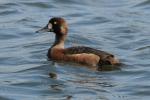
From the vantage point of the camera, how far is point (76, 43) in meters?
18.5

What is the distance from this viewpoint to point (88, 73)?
49.8 ft

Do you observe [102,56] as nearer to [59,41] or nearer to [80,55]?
[80,55]

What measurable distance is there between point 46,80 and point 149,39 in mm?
5036

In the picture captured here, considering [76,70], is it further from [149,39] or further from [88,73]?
[149,39]

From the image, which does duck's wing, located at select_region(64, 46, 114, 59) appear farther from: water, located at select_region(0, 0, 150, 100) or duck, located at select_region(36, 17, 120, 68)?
water, located at select_region(0, 0, 150, 100)

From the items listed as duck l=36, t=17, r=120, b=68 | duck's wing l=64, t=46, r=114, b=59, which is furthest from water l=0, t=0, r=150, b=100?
duck's wing l=64, t=46, r=114, b=59

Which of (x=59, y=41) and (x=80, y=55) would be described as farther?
(x=59, y=41)

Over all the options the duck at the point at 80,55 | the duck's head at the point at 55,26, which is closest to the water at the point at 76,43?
the duck at the point at 80,55

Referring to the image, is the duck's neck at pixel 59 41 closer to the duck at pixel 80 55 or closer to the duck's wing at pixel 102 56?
the duck at pixel 80 55

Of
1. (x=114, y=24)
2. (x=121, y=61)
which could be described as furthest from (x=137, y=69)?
(x=114, y=24)

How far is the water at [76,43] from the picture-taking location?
13.7 metres

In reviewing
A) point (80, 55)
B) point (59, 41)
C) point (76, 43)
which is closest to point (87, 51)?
point (80, 55)

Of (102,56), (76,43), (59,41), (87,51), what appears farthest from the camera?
(76,43)

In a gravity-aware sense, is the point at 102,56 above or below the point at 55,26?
below
